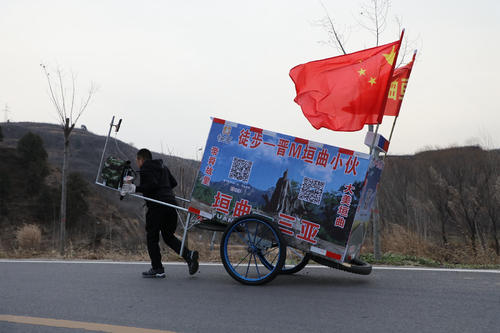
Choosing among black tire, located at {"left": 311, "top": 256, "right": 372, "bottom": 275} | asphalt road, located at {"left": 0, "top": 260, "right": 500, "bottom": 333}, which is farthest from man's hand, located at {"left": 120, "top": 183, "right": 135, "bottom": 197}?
black tire, located at {"left": 311, "top": 256, "right": 372, "bottom": 275}

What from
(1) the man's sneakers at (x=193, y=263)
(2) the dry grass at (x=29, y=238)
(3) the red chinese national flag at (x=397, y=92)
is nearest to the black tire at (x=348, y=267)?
(1) the man's sneakers at (x=193, y=263)

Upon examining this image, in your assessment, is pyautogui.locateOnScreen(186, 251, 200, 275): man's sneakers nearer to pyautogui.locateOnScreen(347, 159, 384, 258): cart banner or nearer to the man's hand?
the man's hand

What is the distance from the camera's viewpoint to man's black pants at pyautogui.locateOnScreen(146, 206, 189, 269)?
7027 mm

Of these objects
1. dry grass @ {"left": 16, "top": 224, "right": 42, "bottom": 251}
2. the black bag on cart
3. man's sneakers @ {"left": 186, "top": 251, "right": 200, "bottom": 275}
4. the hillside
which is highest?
the black bag on cart

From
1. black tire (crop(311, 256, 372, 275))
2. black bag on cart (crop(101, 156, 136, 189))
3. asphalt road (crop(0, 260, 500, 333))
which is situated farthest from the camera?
black bag on cart (crop(101, 156, 136, 189))

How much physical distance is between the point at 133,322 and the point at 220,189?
7.94 ft

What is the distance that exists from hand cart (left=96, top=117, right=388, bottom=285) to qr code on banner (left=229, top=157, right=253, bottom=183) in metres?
0.01

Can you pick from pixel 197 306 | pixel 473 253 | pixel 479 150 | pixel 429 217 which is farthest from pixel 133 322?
pixel 429 217

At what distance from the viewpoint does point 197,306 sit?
17.0 ft

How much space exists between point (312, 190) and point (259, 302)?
1623 mm

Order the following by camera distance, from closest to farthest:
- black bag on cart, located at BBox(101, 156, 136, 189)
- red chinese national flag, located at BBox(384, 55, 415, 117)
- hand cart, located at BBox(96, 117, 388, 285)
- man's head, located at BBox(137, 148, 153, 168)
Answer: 1. hand cart, located at BBox(96, 117, 388, 285)
2. black bag on cart, located at BBox(101, 156, 136, 189)
3. man's head, located at BBox(137, 148, 153, 168)
4. red chinese national flag, located at BBox(384, 55, 415, 117)

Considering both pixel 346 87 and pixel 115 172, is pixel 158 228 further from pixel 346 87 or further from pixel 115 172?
pixel 346 87

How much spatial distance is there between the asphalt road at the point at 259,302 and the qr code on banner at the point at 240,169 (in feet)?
4.67

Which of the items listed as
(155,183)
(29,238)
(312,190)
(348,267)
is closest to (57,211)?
(29,238)
